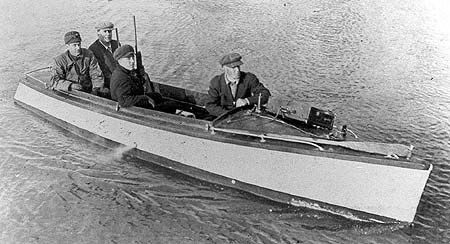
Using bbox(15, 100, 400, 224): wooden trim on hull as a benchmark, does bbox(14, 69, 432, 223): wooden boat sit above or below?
above

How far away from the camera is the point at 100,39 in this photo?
348 inches

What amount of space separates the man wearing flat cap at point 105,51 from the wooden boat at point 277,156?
1.07m

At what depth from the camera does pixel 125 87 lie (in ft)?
23.3

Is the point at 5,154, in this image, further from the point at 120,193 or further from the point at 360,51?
the point at 360,51

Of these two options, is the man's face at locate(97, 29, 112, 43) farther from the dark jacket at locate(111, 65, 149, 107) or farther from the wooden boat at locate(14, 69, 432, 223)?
the dark jacket at locate(111, 65, 149, 107)

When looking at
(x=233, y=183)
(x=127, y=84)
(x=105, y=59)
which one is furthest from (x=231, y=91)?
(x=105, y=59)

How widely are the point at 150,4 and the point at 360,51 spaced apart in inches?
286

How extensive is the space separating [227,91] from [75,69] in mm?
2936

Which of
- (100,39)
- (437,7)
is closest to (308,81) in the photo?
(100,39)

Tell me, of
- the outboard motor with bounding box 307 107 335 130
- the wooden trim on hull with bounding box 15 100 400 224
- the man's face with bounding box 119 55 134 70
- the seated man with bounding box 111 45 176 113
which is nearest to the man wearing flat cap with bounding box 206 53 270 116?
the outboard motor with bounding box 307 107 335 130

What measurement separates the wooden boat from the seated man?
0.15 meters

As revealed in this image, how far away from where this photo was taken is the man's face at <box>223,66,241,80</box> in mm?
6580

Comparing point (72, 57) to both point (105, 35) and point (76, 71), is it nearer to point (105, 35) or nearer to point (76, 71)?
point (76, 71)

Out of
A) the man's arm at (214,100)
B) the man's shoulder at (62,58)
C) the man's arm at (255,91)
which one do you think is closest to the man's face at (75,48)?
the man's shoulder at (62,58)
